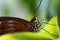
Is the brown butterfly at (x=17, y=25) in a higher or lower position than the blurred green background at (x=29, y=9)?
lower

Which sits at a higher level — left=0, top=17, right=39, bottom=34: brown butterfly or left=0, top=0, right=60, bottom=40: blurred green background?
left=0, top=0, right=60, bottom=40: blurred green background

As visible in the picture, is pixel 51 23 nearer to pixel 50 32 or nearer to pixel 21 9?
pixel 50 32

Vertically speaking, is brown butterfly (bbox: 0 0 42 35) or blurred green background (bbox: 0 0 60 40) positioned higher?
blurred green background (bbox: 0 0 60 40)

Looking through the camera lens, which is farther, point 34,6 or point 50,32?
point 34,6

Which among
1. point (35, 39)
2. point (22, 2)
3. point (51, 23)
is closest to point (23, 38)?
point (35, 39)

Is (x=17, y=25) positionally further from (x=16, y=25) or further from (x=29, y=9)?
(x=29, y=9)
